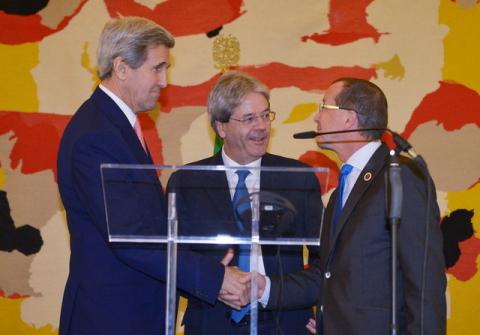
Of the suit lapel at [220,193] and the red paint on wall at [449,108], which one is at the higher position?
the red paint on wall at [449,108]

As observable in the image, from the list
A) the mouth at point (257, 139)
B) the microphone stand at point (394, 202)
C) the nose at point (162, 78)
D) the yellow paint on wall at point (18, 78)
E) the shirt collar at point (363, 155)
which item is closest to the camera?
the microphone stand at point (394, 202)

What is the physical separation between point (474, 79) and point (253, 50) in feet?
3.84

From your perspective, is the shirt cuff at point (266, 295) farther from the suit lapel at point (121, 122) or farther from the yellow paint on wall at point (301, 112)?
the yellow paint on wall at point (301, 112)

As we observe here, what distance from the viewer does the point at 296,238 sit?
7.42ft

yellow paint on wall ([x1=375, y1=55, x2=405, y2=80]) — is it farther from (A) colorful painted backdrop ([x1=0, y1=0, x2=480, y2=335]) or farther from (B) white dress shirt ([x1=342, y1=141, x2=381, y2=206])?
(B) white dress shirt ([x1=342, y1=141, x2=381, y2=206])

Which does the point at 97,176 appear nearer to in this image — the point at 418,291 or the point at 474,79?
the point at 418,291

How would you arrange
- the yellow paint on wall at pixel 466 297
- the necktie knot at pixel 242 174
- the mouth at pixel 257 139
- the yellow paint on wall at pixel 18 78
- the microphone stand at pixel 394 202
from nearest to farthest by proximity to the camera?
the microphone stand at pixel 394 202, the necktie knot at pixel 242 174, the mouth at pixel 257 139, the yellow paint on wall at pixel 466 297, the yellow paint on wall at pixel 18 78

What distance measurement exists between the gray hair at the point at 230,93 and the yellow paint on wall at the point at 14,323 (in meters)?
1.70

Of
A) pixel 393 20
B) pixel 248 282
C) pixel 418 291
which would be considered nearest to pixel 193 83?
pixel 393 20

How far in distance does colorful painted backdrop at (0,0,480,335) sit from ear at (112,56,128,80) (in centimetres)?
136

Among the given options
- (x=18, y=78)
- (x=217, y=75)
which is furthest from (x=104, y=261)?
(x=18, y=78)

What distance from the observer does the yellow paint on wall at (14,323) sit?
408cm

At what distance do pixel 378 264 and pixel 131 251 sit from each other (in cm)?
80

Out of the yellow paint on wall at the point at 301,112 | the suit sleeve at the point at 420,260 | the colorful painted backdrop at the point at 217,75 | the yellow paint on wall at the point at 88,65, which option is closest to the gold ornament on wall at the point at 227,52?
the colorful painted backdrop at the point at 217,75
